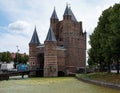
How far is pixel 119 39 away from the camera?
46.5 metres

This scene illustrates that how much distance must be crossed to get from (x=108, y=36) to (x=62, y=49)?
4731 centimetres

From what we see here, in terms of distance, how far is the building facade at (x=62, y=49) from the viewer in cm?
9088

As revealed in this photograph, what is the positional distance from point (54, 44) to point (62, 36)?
1212 cm

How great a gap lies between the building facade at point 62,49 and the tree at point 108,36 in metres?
25.9

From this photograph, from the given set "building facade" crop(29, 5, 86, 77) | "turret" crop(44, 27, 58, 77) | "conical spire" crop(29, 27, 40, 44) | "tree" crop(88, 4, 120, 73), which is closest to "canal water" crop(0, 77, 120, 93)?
"tree" crop(88, 4, 120, 73)

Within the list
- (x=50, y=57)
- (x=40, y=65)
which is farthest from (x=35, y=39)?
(x=50, y=57)

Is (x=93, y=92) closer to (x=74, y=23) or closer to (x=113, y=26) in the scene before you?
(x=113, y=26)

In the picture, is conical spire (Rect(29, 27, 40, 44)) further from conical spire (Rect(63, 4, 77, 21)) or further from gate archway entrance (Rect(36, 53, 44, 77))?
conical spire (Rect(63, 4, 77, 21))

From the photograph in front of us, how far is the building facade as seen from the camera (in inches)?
3578

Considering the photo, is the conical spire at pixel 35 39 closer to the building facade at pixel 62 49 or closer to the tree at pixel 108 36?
the building facade at pixel 62 49

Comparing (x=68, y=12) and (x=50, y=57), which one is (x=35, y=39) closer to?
(x=50, y=57)

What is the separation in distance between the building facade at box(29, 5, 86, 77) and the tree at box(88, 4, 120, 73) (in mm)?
25881

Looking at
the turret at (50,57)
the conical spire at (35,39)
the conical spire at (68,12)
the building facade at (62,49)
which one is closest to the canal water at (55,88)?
the turret at (50,57)

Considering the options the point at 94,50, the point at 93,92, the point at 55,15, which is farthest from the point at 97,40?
the point at 55,15
